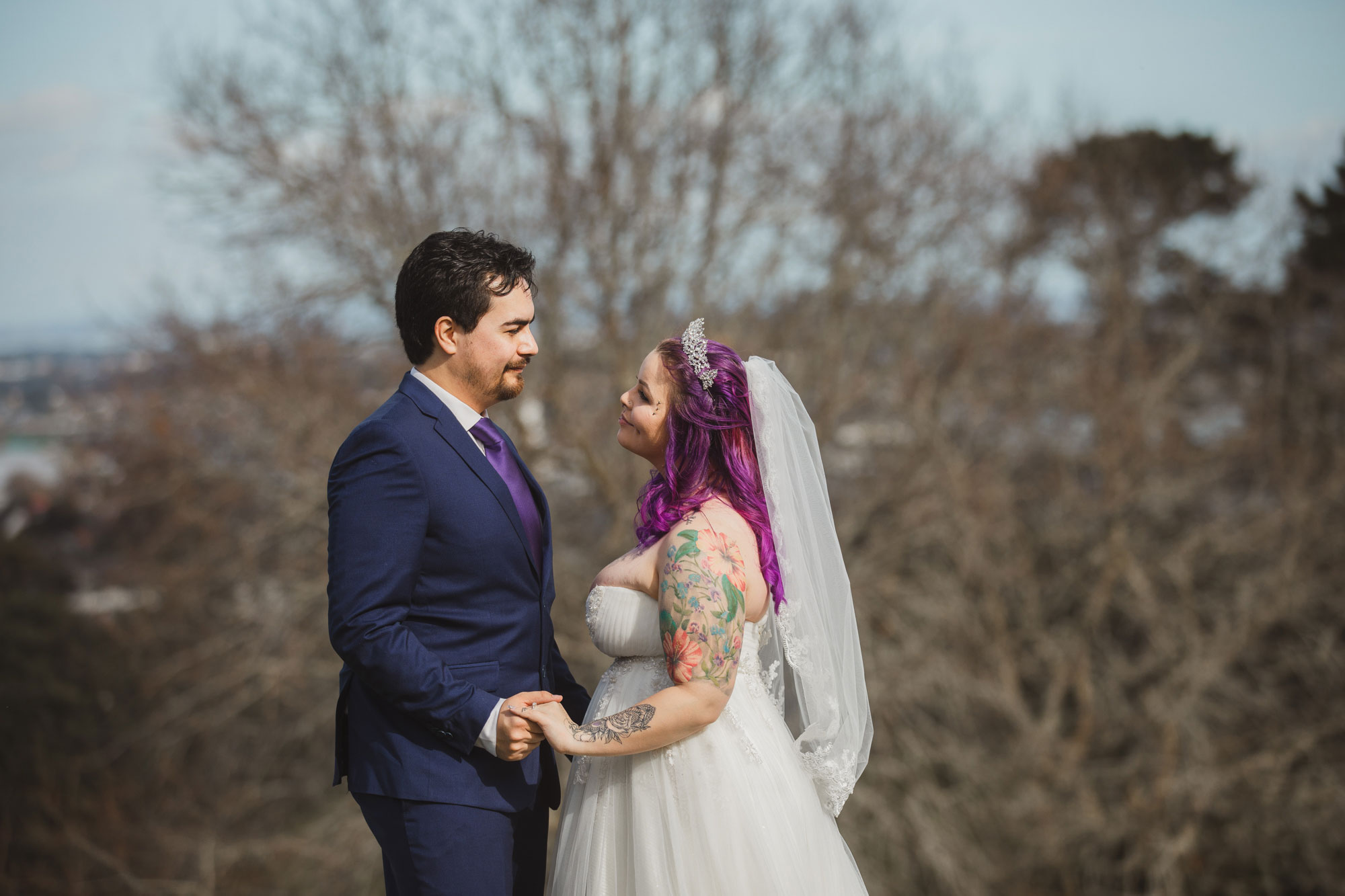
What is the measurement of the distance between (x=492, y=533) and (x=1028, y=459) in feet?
34.3

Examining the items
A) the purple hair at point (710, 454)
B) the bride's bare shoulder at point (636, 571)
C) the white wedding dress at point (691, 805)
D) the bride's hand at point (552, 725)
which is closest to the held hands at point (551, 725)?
the bride's hand at point (552, 725)

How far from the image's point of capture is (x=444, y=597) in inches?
81.1

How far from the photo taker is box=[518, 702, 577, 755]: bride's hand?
2002mm

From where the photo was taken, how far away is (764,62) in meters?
9.59

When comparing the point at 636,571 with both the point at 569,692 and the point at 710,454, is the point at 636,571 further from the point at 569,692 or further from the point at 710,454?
the point at 569,692

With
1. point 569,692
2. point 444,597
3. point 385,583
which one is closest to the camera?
point 385,583

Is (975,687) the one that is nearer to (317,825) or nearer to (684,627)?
(317,825)

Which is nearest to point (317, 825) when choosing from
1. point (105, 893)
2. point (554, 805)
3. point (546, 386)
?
point (105, 893)

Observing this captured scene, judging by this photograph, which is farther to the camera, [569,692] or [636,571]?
[569,692]

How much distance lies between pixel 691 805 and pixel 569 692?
0.46 metres

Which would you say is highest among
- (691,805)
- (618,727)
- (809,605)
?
(809,605)

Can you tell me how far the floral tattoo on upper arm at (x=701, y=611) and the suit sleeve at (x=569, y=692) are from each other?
0.43 metres

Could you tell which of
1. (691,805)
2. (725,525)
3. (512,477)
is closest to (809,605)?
(725,525)

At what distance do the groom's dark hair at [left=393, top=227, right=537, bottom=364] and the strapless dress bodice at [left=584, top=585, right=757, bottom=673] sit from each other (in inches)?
25.9
